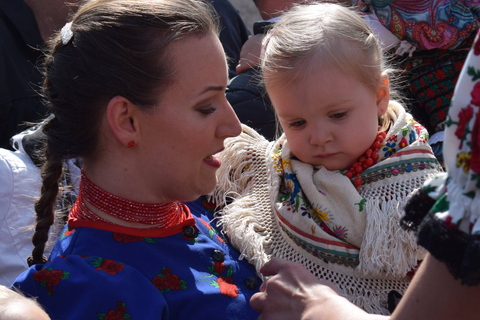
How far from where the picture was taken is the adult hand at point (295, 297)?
1392mm

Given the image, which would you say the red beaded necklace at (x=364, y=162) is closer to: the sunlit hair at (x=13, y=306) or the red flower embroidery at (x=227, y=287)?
the red flower embroidery at (x=227, y=287)

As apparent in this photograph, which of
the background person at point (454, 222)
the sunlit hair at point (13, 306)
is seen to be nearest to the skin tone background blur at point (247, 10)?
the sunlit hair at point (13, 306)

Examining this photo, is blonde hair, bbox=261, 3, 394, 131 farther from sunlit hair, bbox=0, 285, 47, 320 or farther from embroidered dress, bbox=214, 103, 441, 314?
sunlit hair, bbox=0, 285, 47, 320

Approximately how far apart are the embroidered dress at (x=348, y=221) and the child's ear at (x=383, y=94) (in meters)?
0.07

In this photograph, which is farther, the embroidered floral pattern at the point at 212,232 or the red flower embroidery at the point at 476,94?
the embroidered floral pattern at the point at 212,232

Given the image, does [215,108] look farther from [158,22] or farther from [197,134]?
[158,22]

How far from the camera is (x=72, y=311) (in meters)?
1.53

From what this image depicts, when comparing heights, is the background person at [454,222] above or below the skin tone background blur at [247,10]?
above

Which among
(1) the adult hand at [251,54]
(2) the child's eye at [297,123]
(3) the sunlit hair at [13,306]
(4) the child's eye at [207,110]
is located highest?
(4) the child's eye at [207,110]

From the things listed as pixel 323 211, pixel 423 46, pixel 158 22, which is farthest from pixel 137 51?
pixel 423 46

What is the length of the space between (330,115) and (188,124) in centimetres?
50

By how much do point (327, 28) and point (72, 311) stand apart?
1251 millimetres

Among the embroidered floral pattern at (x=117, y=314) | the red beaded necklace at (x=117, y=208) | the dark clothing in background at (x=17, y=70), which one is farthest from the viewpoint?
the dark clothing in background at (x=17, y=70)

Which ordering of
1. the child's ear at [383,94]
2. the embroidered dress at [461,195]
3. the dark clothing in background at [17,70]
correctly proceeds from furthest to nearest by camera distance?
the dark clothing in background at [17,70] → the child's ear at [383,94] → the embroidered dress at [461,195]
